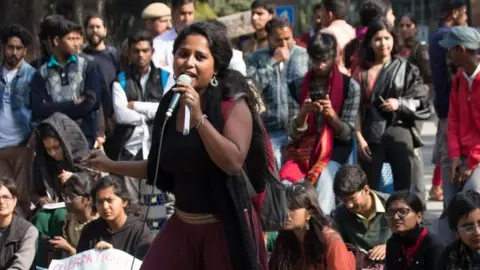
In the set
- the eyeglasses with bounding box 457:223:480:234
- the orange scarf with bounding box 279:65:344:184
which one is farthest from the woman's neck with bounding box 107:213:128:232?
the eyeglasses with bounding box 457:223:480:234

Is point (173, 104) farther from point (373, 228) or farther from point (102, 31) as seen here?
point (102, 31)

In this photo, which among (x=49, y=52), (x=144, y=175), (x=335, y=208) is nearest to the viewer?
(x=144, y=175)

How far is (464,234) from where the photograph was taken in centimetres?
778

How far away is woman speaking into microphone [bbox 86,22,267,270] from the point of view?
6.30 meters

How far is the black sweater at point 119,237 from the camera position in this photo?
926 cm

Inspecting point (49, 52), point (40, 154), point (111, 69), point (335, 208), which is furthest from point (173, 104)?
point (111, 69)

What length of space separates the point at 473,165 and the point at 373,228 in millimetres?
852

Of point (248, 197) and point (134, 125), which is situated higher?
point (248, 197)

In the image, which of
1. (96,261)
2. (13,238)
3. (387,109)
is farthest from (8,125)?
(387,109)

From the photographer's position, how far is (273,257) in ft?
27.9

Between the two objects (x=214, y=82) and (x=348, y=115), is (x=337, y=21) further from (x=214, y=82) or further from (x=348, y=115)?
(x=214, y=82)

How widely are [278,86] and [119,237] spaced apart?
86.7 inches

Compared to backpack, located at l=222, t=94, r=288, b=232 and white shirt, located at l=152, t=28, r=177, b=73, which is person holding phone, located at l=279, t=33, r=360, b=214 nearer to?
white shirt, located at l=152, t=28, r=177, b=73

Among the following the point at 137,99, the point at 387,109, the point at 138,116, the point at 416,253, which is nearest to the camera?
the point at 416,253
